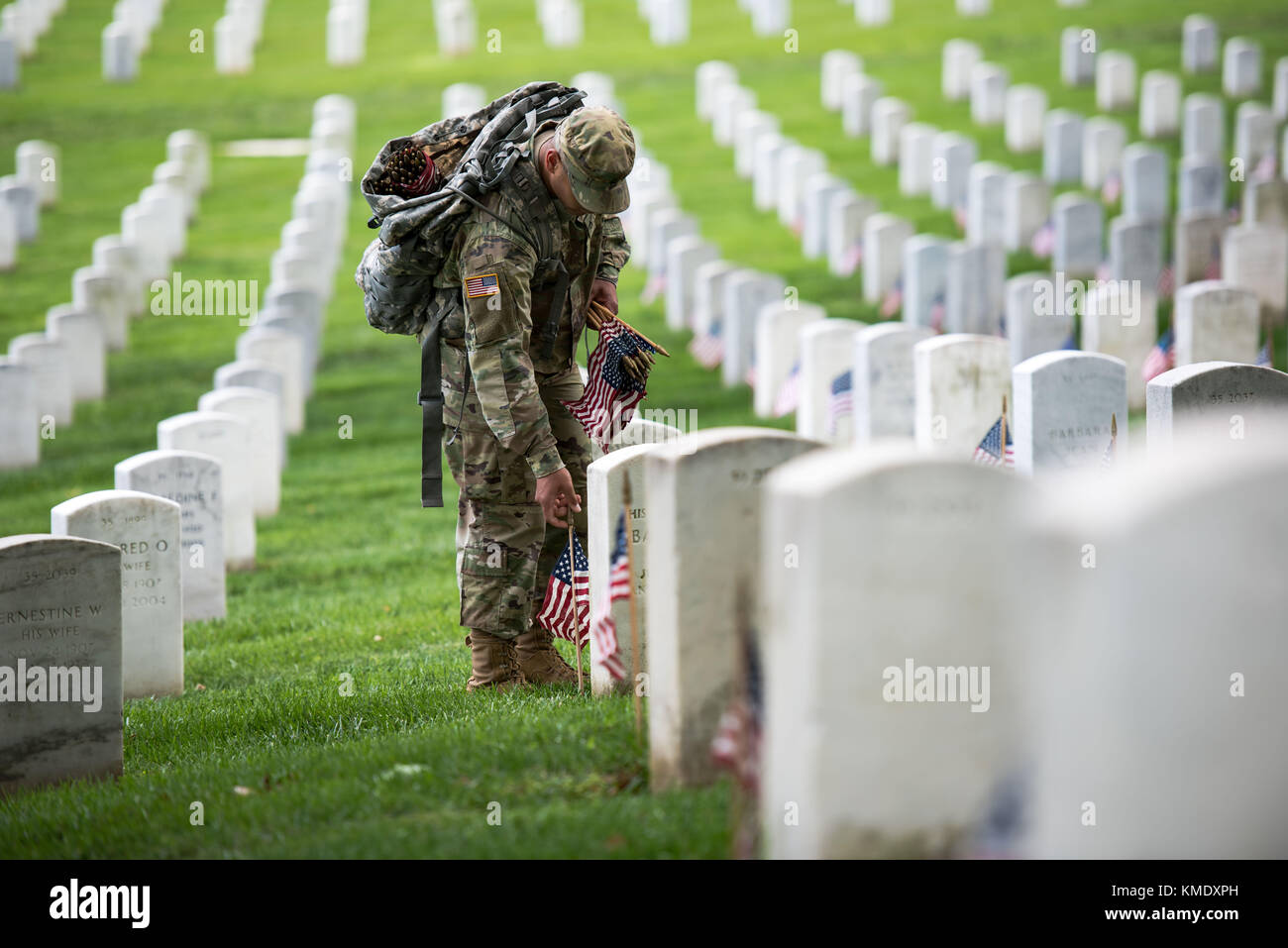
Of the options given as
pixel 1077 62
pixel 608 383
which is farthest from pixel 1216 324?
pixel 1077 62

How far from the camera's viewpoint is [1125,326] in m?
12.6

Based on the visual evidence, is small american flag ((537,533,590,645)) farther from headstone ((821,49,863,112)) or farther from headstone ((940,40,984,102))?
headstone ((821,49,863,112))

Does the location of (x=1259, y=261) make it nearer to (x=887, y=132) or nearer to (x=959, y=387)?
(x=959, y=387)

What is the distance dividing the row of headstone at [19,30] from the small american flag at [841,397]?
22.6m

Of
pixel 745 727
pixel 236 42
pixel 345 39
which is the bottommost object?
pixel 745 727

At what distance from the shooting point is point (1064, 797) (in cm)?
323

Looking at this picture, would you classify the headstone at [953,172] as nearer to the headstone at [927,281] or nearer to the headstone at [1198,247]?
the headstone at [927,281]

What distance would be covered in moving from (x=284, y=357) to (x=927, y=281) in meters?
6.33

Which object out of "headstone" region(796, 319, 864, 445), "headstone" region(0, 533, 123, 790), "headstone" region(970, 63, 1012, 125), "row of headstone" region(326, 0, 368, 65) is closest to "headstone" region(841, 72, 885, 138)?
"headstone" region(970, 63, 1012, 125)

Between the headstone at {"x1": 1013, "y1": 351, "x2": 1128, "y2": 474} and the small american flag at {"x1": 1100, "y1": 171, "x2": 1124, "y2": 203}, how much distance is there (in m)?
12.5

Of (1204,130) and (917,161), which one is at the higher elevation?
(1204,130)

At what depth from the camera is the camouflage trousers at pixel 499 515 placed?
5.76 metres

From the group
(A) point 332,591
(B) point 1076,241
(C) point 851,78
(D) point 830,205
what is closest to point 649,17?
(C) point 851,78
